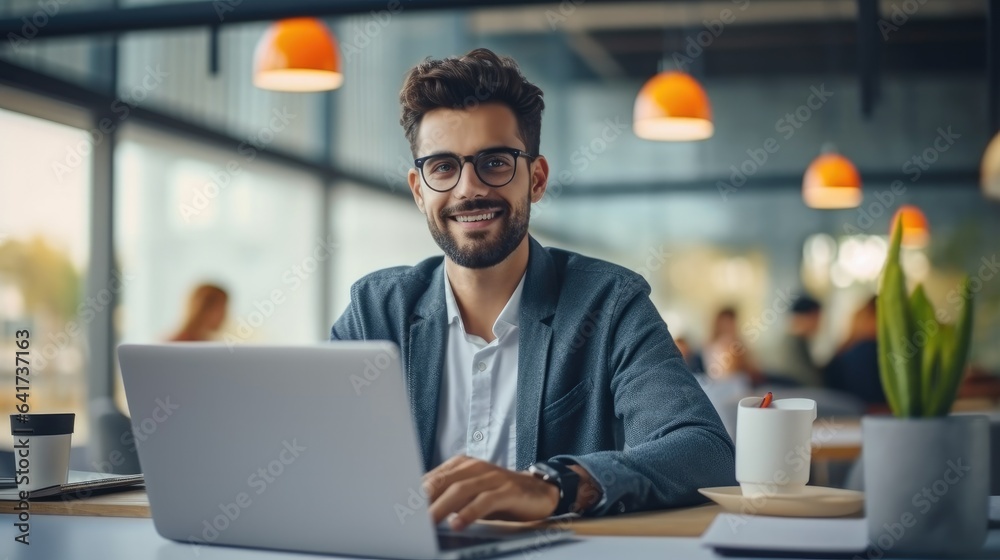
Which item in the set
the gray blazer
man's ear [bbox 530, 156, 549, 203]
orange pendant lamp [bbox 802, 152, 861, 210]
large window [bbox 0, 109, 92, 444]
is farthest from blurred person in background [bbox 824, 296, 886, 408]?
the gray blazer

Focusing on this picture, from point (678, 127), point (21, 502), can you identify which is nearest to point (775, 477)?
point (21, 502)

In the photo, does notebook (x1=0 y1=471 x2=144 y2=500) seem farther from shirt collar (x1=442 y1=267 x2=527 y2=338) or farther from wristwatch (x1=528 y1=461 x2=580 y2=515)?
wristwatch (x1=528 y1=461 x2=580 y2=515)

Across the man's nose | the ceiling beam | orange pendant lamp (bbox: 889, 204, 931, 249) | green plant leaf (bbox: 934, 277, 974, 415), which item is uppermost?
the ceiling beam

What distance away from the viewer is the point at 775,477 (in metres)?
1.39

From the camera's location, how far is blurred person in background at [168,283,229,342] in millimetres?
5254

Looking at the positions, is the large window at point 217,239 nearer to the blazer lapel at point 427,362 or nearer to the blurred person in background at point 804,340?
the blazer lapel at point 427,362

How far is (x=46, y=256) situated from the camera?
4.77 m

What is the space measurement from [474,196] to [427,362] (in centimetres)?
34

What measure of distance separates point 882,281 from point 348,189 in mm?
6494

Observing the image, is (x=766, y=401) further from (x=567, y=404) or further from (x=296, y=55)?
(x=296, y=55)

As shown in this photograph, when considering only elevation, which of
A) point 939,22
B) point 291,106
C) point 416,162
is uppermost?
point 939,22

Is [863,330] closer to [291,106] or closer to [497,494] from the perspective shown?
[291,106]

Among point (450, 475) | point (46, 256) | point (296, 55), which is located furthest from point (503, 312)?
point (46, 256)

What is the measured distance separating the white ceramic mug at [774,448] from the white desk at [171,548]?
0.59 ft
